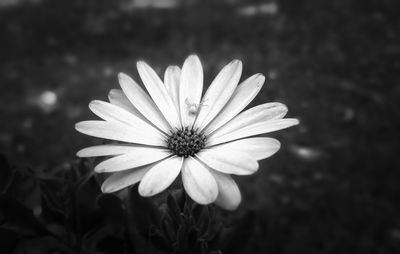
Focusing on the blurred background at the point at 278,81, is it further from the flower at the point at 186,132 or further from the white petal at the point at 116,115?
the white petal at the point at 116,115

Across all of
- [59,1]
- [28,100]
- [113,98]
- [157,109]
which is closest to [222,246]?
[157,109]

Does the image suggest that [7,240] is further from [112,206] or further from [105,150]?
[105,150]

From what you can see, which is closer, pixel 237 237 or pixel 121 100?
pixel 121 100

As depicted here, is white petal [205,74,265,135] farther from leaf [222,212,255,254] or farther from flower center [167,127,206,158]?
leaf [222,212,255,254]

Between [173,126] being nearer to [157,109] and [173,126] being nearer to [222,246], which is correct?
[157,109]

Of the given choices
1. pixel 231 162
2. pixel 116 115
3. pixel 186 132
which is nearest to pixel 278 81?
pixel 186 132

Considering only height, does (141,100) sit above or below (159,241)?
above
